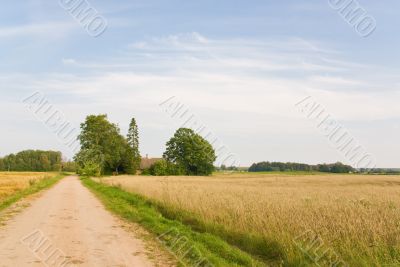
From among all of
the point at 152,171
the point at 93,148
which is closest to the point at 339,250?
the point at 93,148

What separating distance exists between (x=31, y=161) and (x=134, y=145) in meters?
73.6

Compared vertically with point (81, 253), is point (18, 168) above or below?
above

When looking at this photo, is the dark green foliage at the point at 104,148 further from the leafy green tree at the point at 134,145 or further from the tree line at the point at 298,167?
the tree line at the point at 298,167

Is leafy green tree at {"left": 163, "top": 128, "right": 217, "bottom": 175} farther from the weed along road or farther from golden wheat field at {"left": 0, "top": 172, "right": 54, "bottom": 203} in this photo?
the weed along road

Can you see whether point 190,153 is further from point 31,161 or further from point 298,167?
point 31,161

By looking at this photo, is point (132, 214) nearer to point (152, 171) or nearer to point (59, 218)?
point (59, 218)

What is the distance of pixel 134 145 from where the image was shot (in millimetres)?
102875

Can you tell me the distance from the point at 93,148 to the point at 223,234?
263ft

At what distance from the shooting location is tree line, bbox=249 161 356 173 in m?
114

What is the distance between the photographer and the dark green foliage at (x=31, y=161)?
154125 mm

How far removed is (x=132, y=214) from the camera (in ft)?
56.9

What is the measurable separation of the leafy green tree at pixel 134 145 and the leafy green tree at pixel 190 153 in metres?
6.88

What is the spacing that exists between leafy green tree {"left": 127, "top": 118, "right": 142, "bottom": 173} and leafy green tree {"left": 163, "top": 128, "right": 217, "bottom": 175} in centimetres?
688

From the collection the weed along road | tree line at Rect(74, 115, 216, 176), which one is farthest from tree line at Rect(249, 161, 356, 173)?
the weed along road
